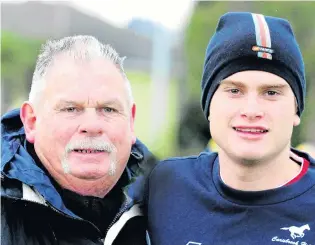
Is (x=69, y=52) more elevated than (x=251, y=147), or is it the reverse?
(x=69, y=52)

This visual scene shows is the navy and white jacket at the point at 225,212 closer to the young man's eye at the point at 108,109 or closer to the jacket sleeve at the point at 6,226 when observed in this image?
the young man's eye at the point at 108,109

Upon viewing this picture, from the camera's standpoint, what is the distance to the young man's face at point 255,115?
7.45 ft

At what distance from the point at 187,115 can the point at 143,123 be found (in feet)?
15.7

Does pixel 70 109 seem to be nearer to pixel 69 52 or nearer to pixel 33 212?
pixel 69 52

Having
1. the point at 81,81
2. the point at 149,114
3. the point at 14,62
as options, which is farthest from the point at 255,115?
the point at 14,62

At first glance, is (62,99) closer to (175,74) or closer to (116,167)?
(116,167)

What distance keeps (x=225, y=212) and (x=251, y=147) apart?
0.29 m

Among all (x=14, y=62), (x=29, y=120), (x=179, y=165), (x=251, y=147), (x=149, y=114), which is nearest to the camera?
(x=251, y=147)

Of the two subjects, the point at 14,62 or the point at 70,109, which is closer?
the point at 70,109

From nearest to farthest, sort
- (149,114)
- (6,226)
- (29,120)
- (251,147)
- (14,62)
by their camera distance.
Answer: (6,226) → (251,147) → (29,120) → (149,114) → (14,62)

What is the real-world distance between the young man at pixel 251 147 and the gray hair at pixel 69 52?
0.40 meters

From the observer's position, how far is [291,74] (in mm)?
2326

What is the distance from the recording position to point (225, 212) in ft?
7.89

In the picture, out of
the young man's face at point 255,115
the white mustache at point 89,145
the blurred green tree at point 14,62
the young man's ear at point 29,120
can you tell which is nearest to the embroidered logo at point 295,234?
the young man's face at point 255,115
